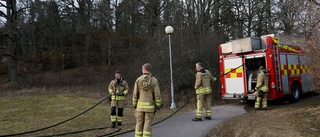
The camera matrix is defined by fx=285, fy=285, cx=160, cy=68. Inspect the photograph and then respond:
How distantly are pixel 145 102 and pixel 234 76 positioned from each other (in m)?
6.60

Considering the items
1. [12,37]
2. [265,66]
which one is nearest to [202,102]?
[265,66]

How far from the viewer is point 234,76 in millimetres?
11672

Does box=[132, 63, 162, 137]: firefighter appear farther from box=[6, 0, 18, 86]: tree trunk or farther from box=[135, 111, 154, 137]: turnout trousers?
box=[6, 0, 18, 86]: tree trunk

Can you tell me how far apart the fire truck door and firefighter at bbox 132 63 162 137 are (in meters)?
6.07

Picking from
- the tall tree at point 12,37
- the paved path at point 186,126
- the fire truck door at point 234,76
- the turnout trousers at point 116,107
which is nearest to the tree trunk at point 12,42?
the tall tree at point 12,37

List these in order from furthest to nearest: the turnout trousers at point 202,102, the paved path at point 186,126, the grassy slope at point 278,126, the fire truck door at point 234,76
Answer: the fire truck door at point 234,76 < the turnout trousers at point 202,102 < the paved path at point 186,126 < the grassy slope at point 278,126

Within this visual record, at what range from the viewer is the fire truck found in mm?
10627

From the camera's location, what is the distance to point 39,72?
105ft

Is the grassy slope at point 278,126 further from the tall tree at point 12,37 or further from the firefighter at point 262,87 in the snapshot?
the tall tree at point 12,37

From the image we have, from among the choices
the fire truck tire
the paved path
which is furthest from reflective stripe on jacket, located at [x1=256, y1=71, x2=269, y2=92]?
the fire truck tire

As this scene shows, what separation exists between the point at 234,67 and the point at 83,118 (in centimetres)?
633

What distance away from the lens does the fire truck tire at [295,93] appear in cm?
1174

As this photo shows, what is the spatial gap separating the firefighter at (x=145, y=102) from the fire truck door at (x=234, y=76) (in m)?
6.07

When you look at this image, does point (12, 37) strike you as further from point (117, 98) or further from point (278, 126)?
point (278, 126)
